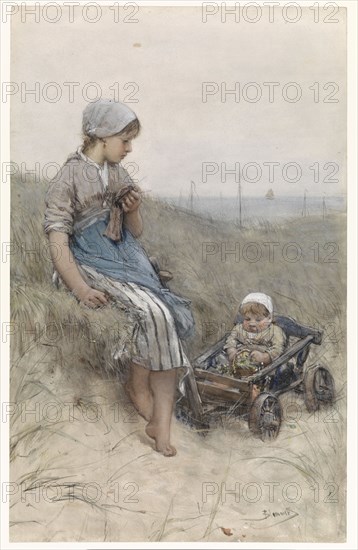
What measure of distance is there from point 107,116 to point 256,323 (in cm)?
184

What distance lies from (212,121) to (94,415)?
228 centimetres

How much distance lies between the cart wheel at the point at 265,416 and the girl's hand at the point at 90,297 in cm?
130

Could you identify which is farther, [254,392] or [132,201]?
[132,201]

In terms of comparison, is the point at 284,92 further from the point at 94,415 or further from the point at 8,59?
the point at 94,415

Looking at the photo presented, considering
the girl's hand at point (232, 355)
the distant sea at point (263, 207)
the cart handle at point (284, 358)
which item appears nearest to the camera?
the cart handle at point (284, 358)

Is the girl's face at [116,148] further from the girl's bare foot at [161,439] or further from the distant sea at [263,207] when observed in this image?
the girl's bare foot at [161,439]

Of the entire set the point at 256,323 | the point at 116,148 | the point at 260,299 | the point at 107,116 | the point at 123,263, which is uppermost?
the point at 107,116

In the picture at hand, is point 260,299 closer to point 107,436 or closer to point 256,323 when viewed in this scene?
point 256,323

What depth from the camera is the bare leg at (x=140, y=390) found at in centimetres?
595

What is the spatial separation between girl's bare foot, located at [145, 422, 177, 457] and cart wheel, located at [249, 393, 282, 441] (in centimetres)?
59

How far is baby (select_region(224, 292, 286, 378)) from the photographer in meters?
5.92

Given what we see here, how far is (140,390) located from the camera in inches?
235
